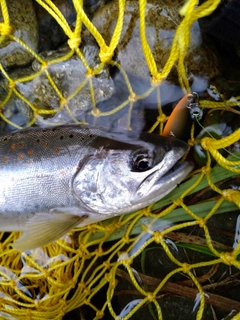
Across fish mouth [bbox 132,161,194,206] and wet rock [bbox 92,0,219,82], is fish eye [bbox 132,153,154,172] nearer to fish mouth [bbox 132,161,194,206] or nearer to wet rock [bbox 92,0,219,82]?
fish mouth [bbox 132,161,194,206]

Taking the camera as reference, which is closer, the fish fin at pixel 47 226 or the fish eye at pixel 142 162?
the fish eye at pixel 142 162

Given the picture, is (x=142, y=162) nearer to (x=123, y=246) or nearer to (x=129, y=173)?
(x=129, y=173)

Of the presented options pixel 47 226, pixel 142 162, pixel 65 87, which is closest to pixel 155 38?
pixel 65 87

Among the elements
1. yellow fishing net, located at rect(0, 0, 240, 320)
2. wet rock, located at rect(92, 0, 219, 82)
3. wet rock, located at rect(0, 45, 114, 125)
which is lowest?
yellow fishing net, located at rect(0, 0, 240, 320)

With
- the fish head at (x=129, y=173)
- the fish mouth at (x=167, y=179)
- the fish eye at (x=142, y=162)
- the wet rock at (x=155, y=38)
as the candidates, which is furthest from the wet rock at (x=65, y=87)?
the fish mouth at (x=167, y=179)

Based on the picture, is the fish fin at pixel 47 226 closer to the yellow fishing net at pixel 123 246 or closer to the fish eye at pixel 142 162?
the yellow fishing net at pixel 123 246

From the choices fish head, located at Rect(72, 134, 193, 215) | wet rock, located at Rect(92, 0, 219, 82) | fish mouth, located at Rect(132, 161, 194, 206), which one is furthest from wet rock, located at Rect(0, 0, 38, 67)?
fish mouth, located at Rect(132, 161, 194, 206)
